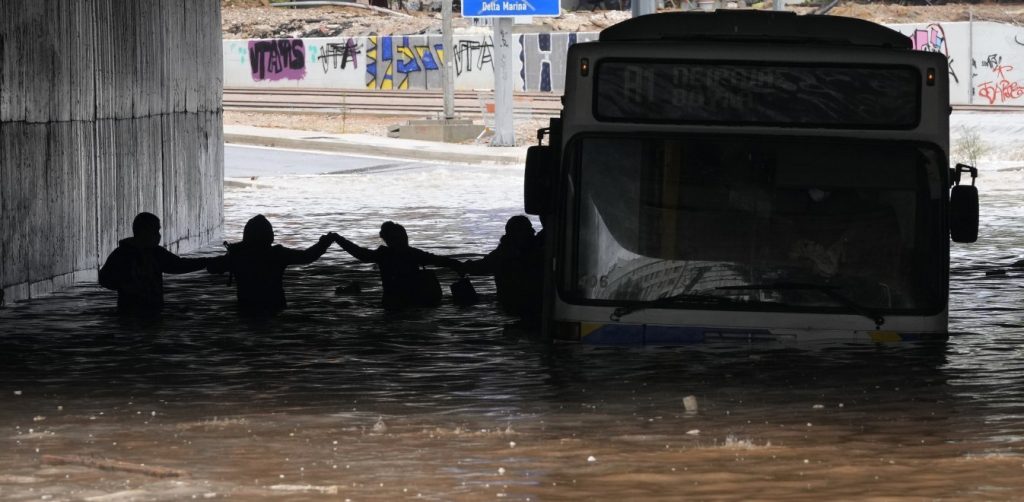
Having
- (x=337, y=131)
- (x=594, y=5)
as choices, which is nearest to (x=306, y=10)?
(x=594, y=5)

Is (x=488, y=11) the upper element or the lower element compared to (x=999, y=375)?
upper

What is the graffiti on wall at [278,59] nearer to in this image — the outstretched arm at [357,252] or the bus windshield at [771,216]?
the outstretched arm at [357,252]

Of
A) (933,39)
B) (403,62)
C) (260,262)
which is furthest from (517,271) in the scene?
(403,62)

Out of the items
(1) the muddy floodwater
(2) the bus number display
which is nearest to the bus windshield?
(2) the bus number display

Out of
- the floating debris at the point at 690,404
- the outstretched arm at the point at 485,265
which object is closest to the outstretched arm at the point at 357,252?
the outstretched arm at the point at 485,265

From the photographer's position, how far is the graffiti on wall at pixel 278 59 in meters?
59.7

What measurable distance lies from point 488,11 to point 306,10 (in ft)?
108

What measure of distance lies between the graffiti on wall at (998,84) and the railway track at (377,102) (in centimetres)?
1140

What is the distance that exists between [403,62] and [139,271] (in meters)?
43.8

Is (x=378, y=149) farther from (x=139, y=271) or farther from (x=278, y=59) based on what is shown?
(x=139, y=271)

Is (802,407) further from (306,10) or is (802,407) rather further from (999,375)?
(306,10)

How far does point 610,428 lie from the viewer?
9.37m

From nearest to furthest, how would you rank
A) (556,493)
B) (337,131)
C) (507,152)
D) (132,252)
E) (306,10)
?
(556,493), (132,252), (507,152), (337,131), (306,10)

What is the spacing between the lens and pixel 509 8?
39.9m
